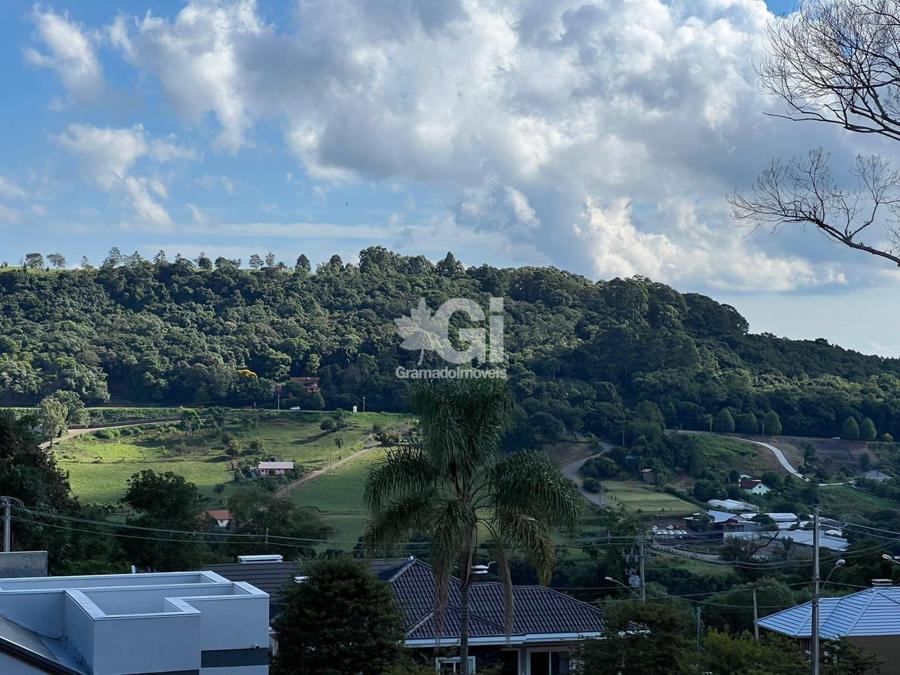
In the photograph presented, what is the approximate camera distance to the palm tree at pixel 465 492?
14156 mm

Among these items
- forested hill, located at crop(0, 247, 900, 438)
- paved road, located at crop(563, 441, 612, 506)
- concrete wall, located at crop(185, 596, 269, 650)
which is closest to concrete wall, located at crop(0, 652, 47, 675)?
concrete wall, located at crop(185, 596, 269, 650)

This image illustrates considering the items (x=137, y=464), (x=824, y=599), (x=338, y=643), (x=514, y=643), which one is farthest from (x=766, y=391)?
(x=338, y=643)

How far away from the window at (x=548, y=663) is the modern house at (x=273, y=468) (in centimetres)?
4818

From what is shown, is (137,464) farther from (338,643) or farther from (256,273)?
(338,643)

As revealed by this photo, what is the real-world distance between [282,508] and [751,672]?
3195cm

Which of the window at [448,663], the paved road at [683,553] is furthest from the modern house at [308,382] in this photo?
the window at [448,663]

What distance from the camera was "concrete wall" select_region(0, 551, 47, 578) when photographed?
19.0 meters

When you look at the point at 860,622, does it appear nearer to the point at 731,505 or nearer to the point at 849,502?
the point at 731,505

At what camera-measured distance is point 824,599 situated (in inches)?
1008

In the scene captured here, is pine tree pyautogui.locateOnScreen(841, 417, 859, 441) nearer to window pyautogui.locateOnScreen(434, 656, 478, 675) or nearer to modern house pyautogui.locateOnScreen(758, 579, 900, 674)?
modern house pyautogui.locateOnScreen(758, 579, 900, 674)

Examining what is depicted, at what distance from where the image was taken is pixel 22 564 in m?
19.2

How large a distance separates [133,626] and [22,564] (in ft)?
25.3

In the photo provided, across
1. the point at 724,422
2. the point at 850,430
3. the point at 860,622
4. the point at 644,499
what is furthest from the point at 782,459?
the point at 860,622

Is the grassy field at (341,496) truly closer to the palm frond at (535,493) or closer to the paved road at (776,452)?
the paved road at (776,452)
